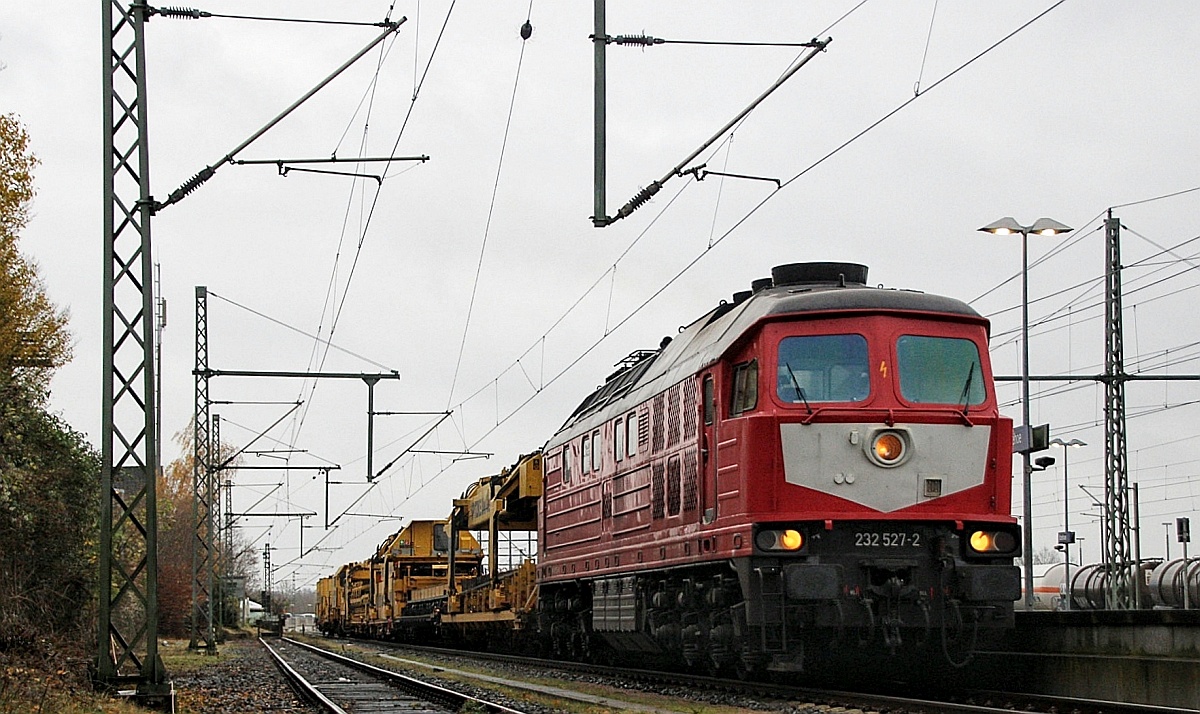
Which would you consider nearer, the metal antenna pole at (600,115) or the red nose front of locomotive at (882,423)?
the red nose front of locomotive at (882,423)

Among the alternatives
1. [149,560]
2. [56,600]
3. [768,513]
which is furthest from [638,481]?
[56,600]

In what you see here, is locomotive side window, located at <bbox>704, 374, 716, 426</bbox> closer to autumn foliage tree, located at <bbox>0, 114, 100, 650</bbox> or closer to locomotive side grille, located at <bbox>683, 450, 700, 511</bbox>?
locomotive side grille, located at <bbox>683, 450, 700, 511</bbox>

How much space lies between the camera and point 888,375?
1512 cm

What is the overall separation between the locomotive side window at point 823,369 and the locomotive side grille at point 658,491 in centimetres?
343

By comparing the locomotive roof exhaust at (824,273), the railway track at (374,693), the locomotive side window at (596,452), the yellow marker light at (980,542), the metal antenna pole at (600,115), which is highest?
the metal antenna pole at (600,115)

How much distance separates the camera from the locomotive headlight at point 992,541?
14867 millimetres

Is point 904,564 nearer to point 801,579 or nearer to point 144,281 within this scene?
point 801,579

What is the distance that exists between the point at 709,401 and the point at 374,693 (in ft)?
26.4

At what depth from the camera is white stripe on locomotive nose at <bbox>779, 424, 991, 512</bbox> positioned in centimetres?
1477

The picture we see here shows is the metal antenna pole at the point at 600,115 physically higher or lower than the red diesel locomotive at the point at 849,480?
higher

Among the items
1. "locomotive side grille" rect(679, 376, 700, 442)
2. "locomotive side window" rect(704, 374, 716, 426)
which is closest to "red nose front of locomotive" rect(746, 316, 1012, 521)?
"locomotive side window" rect(704, 374, 716, 426)

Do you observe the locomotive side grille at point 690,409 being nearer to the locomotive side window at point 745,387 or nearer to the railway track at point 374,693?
the locomotive side window at point 745,387

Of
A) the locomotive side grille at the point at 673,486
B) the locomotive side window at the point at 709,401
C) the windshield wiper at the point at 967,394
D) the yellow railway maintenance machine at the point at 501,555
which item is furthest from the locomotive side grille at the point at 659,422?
the yellow railway maintenance machine at the point at 501,555

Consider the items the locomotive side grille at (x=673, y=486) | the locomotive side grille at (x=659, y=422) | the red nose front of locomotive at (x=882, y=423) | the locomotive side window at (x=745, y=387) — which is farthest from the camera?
the locomotive side grille at (x=659, y=422)
